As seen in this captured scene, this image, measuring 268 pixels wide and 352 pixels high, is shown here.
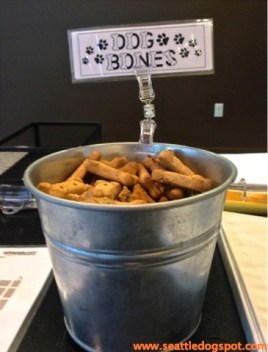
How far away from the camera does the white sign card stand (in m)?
2.35

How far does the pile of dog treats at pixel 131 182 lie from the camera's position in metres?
0.43

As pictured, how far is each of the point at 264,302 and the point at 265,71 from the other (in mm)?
2244

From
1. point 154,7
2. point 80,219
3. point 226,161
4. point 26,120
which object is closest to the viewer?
point 80,219

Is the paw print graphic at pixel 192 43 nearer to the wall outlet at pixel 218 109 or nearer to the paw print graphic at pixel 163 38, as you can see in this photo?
the paw print graphic at pixel 163 38

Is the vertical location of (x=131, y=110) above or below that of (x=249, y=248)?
above

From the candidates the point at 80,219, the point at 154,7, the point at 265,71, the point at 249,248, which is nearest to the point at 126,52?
the point at 154,7

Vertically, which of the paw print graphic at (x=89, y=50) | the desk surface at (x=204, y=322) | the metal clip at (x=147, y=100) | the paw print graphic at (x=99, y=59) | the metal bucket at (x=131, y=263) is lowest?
the desk surface at (x=204, y=322)

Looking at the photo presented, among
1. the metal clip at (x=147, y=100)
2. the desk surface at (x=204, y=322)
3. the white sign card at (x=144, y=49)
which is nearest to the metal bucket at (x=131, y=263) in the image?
the desk surface at (x=204, y=322)

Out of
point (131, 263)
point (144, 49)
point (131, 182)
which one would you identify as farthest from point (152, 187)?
point (144, 49)

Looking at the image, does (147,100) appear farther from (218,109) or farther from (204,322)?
(218,109)

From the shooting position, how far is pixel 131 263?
0.38 m

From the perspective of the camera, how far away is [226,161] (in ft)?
1.53

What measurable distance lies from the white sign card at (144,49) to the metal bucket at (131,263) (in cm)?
209

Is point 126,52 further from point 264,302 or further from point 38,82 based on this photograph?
point 264,302
